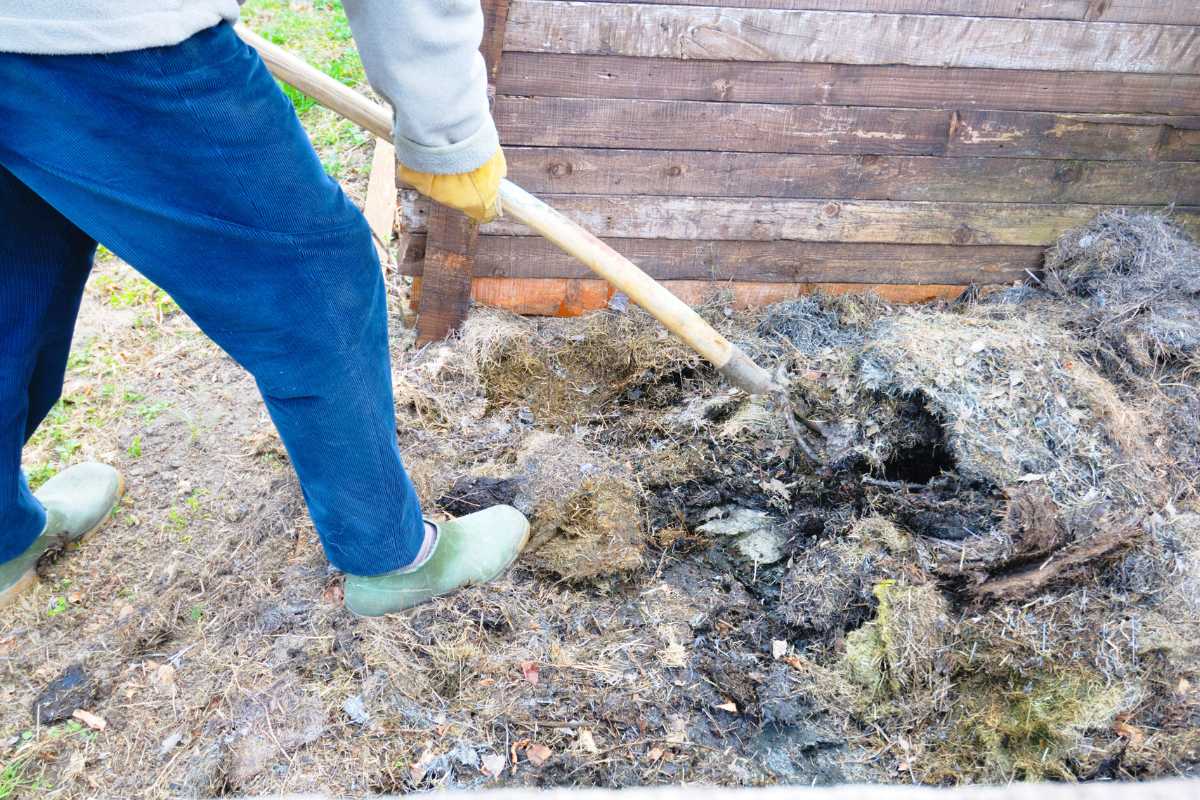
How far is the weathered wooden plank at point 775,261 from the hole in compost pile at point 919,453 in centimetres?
110

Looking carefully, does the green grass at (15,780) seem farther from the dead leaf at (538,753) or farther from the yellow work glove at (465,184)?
the yellow work glove at (465,184)

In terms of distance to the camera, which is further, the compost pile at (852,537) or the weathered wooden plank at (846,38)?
the weathered wooden plank at (846,38)

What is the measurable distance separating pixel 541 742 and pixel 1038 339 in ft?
7.80

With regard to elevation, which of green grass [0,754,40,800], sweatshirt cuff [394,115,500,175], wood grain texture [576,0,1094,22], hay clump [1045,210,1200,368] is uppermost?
wood grain texture [576,0,1094,22]

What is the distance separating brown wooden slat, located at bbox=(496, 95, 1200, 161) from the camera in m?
3.23

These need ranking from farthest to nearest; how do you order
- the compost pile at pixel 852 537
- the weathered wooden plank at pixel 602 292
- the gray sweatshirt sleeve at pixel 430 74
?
the weathered wooden plank at pixel 602 292 → the compost pile at pixel 852 537 → the gray sweatshirt sleeve at pixel 430 74

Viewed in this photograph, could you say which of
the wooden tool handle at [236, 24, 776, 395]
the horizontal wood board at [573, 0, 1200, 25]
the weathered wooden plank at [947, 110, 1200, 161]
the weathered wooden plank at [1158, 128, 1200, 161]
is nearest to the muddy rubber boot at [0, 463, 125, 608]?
the wooden tool handle at [236, 24, 776, 395]

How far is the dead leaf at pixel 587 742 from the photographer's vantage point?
82.7 inches

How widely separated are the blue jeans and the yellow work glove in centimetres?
27

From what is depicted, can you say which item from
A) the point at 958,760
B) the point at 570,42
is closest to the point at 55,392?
the point at 570,42

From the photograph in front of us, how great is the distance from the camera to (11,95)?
1.50 meters

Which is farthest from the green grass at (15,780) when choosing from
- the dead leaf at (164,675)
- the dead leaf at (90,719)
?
the dead leaf at (164,675)

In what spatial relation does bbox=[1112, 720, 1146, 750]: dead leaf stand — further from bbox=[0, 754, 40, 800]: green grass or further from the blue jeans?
bbox=[0, 754, 40, 800]: green grass

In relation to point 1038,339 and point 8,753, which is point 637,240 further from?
point 8,753
